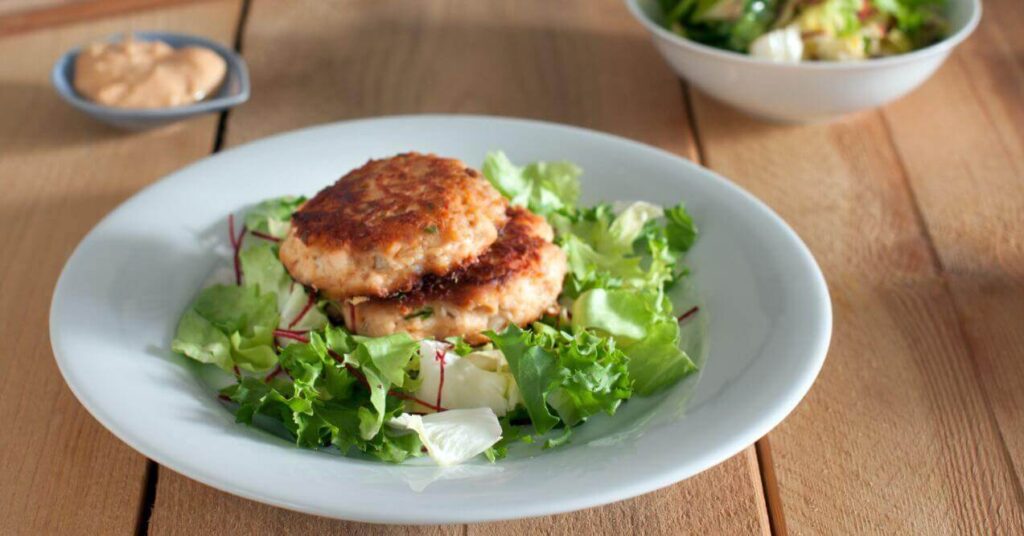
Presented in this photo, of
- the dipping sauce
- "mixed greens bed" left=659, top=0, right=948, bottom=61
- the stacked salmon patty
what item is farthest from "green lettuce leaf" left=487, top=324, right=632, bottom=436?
the dipping sauce

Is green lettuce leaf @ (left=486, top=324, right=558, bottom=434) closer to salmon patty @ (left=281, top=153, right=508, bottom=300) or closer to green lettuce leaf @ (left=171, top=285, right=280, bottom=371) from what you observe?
salmon patty @ (left=281, top=153, right=508, bottom=300)

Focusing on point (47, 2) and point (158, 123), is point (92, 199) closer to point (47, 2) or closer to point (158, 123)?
point (158, 123)

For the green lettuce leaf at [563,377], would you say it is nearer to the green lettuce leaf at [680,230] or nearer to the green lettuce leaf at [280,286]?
the green lettuce leaf at [280,286]

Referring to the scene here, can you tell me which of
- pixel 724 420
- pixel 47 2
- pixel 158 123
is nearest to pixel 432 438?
pixel 724 420

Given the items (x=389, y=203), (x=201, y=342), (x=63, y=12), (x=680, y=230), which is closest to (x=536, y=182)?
(x=680, y=230)

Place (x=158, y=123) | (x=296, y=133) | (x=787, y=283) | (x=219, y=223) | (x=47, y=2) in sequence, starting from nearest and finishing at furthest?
(x=787, y=283) → (x=219, y=223) → (x=296, y=133) → (x=158, y=123) → (x=47, y=2)

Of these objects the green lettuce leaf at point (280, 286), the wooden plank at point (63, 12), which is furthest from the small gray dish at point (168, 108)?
the green lettuce leaf at point (280, 286)
